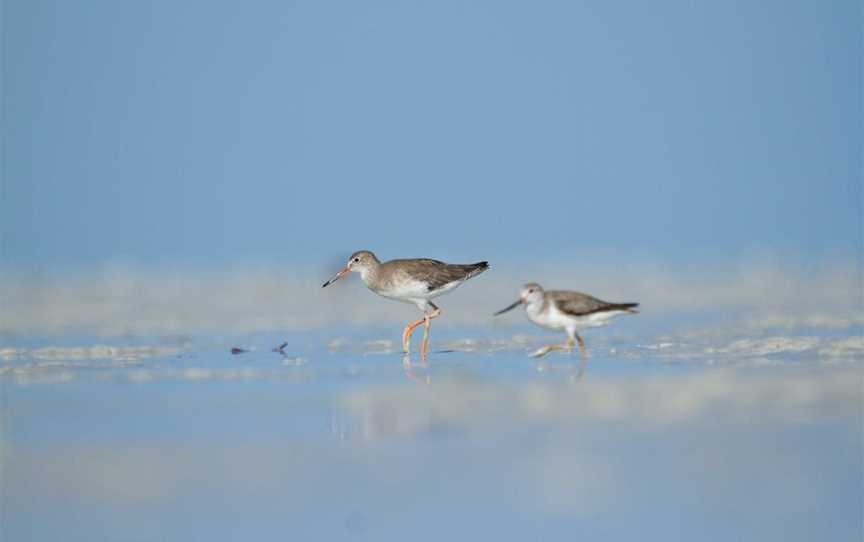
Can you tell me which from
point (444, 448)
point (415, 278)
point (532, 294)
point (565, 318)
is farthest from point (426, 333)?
point (444, 448)

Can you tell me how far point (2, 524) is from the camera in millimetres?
7156

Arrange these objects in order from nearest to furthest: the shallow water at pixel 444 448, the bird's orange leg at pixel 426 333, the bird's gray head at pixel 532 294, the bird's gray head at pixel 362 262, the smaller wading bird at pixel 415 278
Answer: the shallow water at pixel 444 448 → the bird's gray head at pixel 532 294 → the bird's orange leg at pixel 426 333 → the smaller wading bird at pixel 415 278 → the bird's gray head at pixel 362 262

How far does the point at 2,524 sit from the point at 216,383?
163 inches

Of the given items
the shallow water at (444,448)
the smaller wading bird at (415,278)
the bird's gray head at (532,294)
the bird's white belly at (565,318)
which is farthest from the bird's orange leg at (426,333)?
the bird's white belly at (565,318)

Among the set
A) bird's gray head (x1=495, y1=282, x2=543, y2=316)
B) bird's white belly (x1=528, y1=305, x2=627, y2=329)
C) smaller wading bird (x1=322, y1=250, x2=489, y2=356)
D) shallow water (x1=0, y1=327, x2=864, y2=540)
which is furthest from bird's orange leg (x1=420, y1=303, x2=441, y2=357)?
bird's white belly (x1=528, y1=305, x2=627, y2=329)

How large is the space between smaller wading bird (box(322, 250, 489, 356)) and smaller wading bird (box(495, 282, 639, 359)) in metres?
1.79

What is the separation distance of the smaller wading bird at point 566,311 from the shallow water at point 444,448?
352 mm

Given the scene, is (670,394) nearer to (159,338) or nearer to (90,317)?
(159,338)

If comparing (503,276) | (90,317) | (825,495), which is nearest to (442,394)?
(825,495)

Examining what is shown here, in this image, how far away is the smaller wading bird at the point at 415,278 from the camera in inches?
579

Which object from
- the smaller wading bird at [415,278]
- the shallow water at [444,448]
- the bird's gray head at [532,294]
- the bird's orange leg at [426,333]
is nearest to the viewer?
the shallow water at [444,448]

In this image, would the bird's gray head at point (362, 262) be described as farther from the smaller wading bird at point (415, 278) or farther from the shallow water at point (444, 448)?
the shallow water at point (444, 448)

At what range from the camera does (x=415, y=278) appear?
14695 millimetres

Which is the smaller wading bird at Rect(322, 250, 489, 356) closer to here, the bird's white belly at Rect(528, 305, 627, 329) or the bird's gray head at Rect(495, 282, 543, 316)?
the bird's gray head at Rect(495, 282, 543, 316)
